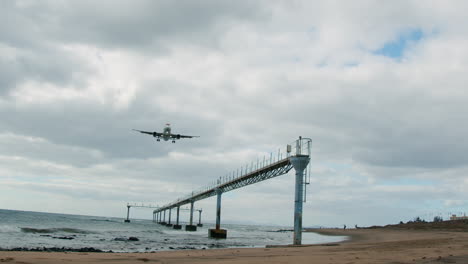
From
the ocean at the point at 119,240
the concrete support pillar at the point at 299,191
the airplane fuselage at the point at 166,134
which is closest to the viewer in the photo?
the ocean at the point at 119,240

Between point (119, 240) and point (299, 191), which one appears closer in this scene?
point (299, 191)

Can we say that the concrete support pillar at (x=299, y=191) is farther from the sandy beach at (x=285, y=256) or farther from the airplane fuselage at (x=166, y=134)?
the airplane fuselage at (x=166, y=134)

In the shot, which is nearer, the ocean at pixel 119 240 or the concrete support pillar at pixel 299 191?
the ocean at pixel 119 240

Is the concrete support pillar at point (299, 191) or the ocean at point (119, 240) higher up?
the concrete support pillar at point (299, 191)

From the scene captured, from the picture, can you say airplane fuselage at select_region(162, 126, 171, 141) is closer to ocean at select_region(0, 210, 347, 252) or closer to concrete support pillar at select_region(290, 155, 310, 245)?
ocean at select_region(0, 210, 347, 252)

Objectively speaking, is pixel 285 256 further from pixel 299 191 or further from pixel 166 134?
pixel 166 134

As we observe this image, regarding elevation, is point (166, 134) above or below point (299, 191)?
above

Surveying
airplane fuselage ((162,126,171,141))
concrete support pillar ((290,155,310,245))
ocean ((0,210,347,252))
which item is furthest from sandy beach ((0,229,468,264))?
→ airplane fuselage ((162,126,171,141))

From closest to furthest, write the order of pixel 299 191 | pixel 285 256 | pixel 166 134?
pixel 285 256 → pixel 299 191 → pixel 166 134

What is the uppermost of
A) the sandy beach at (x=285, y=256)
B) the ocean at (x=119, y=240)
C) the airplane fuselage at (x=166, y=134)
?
the airplane fuselage at (x=166, y=134)

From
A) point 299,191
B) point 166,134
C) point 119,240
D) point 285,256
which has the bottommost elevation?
point 119,240

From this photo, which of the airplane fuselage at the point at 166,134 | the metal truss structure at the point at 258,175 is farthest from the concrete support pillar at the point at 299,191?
the airplane fuselage at the point at 166,134

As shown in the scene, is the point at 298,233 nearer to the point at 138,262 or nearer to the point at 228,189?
the point at 138,262

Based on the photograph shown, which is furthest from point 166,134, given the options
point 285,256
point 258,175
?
point 285,256
